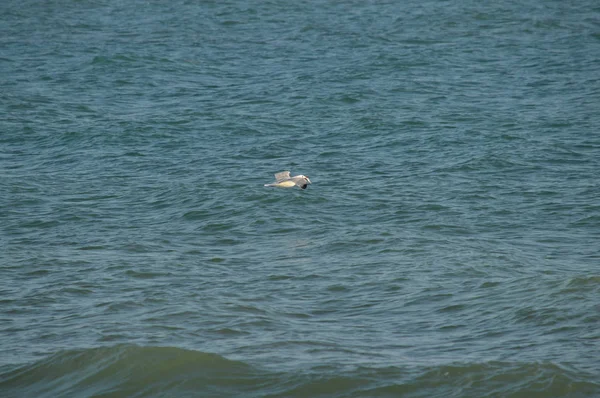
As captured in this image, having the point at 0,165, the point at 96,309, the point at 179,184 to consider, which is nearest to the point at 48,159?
the point at 0,165

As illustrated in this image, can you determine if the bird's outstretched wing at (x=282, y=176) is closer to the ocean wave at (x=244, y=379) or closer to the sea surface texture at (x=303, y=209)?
the sea surface texture at (x=303, y=209)

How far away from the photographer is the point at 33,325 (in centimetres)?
1166

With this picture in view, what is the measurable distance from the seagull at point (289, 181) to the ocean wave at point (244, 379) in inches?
269

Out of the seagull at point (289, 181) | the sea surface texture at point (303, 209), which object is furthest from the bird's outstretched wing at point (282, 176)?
the sea surface texture at point (303, 209)

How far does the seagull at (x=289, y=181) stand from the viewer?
17.2 meters

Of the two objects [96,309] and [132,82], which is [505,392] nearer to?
[96,309]

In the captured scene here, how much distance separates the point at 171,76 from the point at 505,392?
66.3 ft

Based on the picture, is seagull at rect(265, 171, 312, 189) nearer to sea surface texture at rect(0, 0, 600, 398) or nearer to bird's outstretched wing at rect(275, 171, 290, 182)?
bird's outstretched wing at rect(275, 171, 290, 182)

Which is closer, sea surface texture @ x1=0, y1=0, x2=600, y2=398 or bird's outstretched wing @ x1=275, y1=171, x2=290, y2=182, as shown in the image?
→ sea surface texture @ x1=0, y1=0, x2=600, y2=398

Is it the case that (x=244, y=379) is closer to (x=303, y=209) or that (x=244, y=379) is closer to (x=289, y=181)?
(x=303, y=209)

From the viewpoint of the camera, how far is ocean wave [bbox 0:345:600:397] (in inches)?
384

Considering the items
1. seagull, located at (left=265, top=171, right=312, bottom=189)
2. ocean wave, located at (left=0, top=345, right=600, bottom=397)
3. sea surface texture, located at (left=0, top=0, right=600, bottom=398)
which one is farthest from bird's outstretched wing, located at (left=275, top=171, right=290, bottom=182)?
ocean wave, located at (left=0, top=345, right=600, bottom=397)

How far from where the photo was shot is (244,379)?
10.2m

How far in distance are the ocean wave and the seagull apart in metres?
6.83
